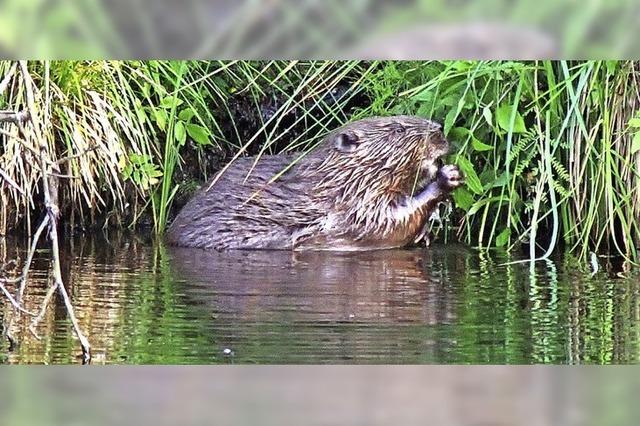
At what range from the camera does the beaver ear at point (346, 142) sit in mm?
3268

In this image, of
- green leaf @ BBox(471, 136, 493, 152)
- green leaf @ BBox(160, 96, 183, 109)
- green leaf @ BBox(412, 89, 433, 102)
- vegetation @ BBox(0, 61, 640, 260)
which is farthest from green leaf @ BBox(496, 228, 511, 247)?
green leaf @ BBox(160, 96, 183, 109)

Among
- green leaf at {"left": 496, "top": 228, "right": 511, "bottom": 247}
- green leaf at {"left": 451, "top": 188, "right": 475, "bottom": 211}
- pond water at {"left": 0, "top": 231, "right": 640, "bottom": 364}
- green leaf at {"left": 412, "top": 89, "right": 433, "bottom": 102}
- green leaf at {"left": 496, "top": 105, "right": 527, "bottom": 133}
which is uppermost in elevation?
green leaf at {"left": 412, "top": 89, "right": 433, "bottom": 102}

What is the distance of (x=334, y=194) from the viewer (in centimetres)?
331

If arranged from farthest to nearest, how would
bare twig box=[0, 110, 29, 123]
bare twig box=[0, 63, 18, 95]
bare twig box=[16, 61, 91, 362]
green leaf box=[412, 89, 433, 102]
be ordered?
1. green leaf box=[412, 89, 433, 102]
2. bare twig box=[0, 63, 18, 95]
3. bare twig box=[0, 110, 29, 123]
4. bare twig box=[16, 61, 91, 362]

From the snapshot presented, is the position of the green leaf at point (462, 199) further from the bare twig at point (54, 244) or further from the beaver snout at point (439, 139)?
the bare twig at point (54, 244)

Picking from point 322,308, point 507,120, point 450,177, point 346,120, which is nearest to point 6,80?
point 322,308

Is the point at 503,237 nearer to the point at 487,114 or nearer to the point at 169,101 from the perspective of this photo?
the point at 487,114

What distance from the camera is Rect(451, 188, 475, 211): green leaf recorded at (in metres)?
3.19

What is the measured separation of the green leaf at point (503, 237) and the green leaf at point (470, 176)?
5.8 inches

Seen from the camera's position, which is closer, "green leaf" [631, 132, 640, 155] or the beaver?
"green leaf" [631, 132, 640, 155]

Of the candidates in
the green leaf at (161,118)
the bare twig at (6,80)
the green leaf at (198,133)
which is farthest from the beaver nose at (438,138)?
the bare twig at (6,80)

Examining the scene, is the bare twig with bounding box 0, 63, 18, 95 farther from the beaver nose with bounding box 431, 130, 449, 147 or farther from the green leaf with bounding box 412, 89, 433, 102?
the beaver nose with bounding box 431, 130, 449, 147
